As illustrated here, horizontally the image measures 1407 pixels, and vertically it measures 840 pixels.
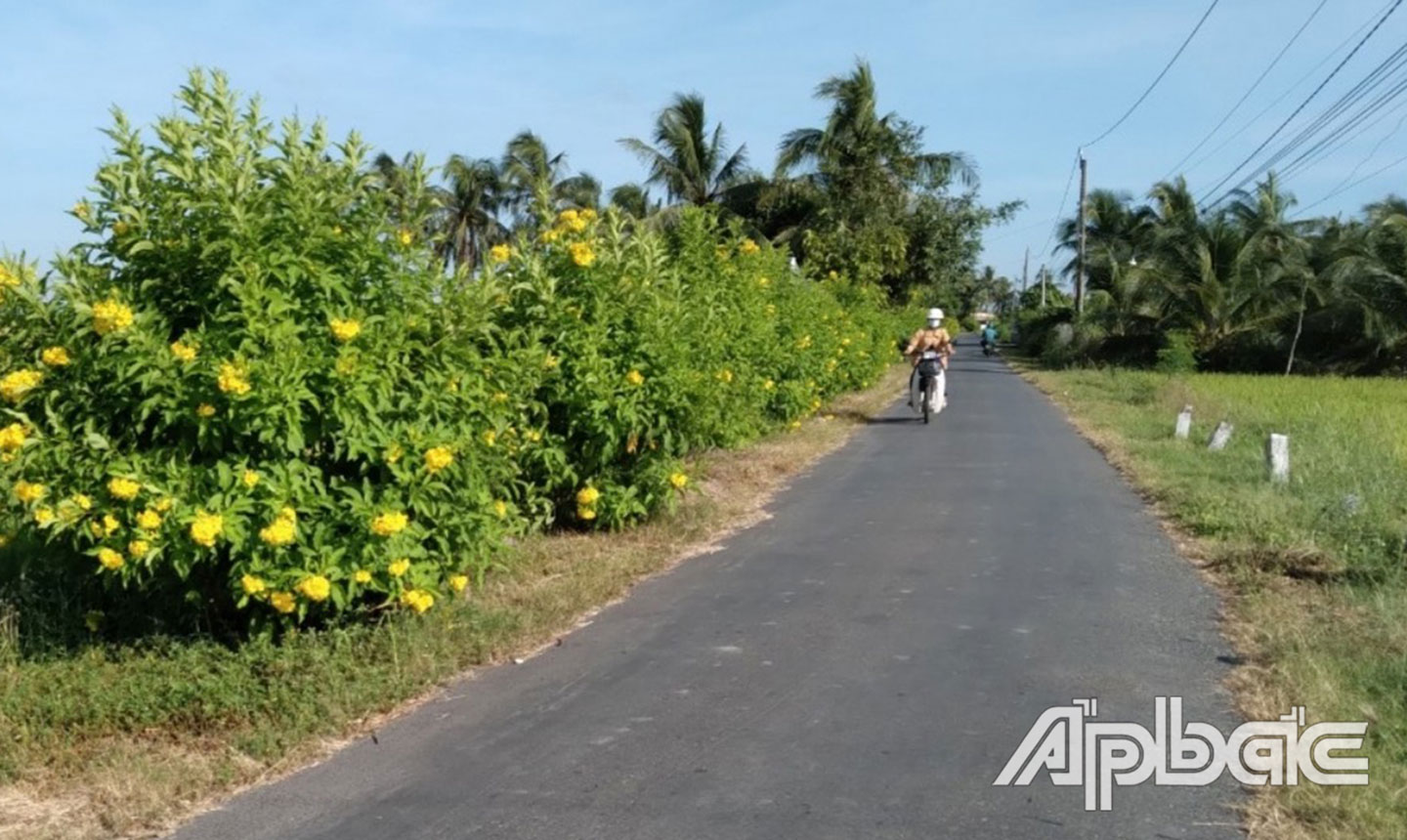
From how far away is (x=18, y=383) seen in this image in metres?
6.00

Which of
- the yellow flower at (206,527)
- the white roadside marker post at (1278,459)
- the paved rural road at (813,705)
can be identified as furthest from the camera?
the white roadside marker post at (1278,459)

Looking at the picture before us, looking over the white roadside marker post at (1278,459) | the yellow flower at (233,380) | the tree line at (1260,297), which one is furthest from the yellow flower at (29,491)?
the tree line at (1260,297)

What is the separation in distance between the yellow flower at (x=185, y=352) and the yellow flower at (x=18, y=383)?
692mm

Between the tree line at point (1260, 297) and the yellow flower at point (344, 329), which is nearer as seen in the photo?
the yellow flower at point (344, 329)

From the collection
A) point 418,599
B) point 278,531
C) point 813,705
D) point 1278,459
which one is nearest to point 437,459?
point 418,599

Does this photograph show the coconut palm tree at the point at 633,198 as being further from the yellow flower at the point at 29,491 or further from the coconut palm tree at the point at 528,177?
the yellow flower at the point at 29,491

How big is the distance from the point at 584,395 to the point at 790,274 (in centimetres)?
1015

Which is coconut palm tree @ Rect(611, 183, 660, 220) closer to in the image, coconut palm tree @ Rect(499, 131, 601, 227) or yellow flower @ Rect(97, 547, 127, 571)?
coconut palm tree @ Rect(499, 131, 601, 227)

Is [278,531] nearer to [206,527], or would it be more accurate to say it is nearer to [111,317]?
[206,527]

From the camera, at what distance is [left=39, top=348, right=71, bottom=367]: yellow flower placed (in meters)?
6.02

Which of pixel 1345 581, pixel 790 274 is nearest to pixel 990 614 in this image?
pixel 1345 581

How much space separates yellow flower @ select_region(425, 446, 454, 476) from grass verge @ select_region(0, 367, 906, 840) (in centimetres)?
86

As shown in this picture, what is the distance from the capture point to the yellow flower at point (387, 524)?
19.7 ft

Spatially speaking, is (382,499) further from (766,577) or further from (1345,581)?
(1345,581)
